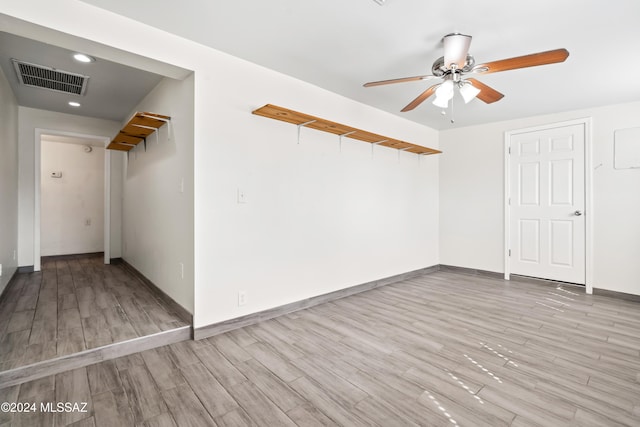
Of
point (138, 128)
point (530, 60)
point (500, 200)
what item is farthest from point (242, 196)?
point (500, 200)

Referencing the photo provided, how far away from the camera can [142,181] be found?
3986 mm

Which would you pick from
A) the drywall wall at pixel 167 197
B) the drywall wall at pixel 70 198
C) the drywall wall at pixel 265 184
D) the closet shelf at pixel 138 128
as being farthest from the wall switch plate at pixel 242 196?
the drywall wall at pixel 70 198

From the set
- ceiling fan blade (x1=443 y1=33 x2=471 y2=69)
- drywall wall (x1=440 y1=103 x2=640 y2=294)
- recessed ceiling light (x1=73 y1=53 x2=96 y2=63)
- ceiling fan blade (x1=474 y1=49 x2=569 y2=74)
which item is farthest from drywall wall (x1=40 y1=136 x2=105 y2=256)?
drywall wall (x1=440 y1=103 x2=640 y2=294)

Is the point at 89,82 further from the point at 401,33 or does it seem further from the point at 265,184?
the point at 401,33

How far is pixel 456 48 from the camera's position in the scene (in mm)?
2285

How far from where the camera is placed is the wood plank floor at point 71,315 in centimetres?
216

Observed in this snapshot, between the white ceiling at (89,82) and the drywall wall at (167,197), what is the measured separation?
7.6 inches

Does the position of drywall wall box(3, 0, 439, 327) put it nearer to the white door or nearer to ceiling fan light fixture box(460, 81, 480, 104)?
ceiling fan light fixture box(460, 81, 480, 104)

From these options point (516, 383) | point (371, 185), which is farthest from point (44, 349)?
point (371, 185)

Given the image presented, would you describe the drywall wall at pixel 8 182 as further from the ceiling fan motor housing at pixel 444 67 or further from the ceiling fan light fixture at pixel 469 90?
the ceiling fan light fixture at pixel 469 90

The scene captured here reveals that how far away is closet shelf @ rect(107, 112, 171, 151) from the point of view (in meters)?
2.90

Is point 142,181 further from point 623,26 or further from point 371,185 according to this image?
point 623,26

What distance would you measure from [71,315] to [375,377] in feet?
8.92

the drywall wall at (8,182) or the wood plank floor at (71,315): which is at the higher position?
the drywall wall at (8,182)
